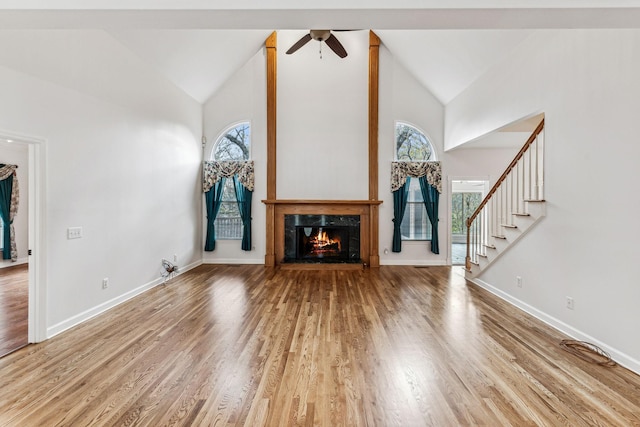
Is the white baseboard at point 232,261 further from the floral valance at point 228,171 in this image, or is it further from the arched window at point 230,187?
the floral valance at point 228,171

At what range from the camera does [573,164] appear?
3.21 meters

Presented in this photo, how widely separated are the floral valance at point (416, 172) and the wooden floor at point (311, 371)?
3.25 metres

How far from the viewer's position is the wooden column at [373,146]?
6703 mm

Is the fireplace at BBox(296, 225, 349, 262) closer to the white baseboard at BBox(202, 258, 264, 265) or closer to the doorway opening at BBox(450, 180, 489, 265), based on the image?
the white baseboard at BBox(202, 258, 264, 265)

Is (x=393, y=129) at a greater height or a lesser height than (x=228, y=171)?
greater

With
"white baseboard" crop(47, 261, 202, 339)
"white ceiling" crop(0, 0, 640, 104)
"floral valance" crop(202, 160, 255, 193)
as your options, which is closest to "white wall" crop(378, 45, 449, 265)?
"floral valance" crop(202, 160, 255, 193)

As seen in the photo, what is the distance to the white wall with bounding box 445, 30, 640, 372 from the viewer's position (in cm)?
261

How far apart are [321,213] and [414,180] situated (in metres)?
2.21

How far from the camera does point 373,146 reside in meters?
6.72

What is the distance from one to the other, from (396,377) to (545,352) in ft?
4.99

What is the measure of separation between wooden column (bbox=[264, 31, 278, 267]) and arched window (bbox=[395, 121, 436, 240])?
2.76 metres

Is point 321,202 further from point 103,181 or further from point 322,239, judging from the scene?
point 103,181

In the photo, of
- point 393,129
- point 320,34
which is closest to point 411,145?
point 393,129

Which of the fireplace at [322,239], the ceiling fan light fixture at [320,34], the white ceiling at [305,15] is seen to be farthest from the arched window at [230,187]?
the white ceiling at [305,15]
